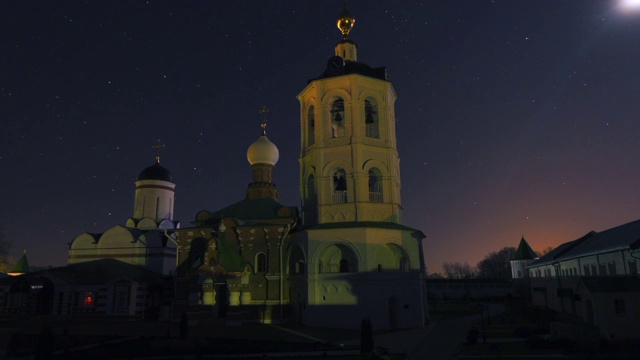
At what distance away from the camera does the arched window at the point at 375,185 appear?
107 feet

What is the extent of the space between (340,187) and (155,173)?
24.2 m

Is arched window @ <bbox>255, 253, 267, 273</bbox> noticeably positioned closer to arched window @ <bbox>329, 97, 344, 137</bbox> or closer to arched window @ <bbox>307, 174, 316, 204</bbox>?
arched window @ <bbox>307, 174, 316, 204</bbox>

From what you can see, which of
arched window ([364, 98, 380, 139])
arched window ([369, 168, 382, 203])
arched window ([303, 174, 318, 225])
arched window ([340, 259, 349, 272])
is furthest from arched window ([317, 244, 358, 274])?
arched window ([364, 98, 380, 139])

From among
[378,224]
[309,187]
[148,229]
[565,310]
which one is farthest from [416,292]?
[148,229]

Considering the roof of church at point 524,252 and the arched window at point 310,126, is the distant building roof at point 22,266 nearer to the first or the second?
the arched window at point 310,126

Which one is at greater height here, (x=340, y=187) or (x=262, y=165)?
(x=262, y=165)

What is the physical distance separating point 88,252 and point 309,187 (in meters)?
22.4

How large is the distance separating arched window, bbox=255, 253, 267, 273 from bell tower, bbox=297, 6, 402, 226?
13.7 ft

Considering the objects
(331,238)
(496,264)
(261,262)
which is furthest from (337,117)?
(496,264)

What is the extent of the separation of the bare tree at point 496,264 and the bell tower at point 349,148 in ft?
342

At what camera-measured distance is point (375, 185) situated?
3378cm

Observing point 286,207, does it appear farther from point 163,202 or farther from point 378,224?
point 163,202

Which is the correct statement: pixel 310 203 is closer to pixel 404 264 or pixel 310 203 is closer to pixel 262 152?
pixel 404 264

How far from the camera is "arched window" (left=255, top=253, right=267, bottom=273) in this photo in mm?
34625
